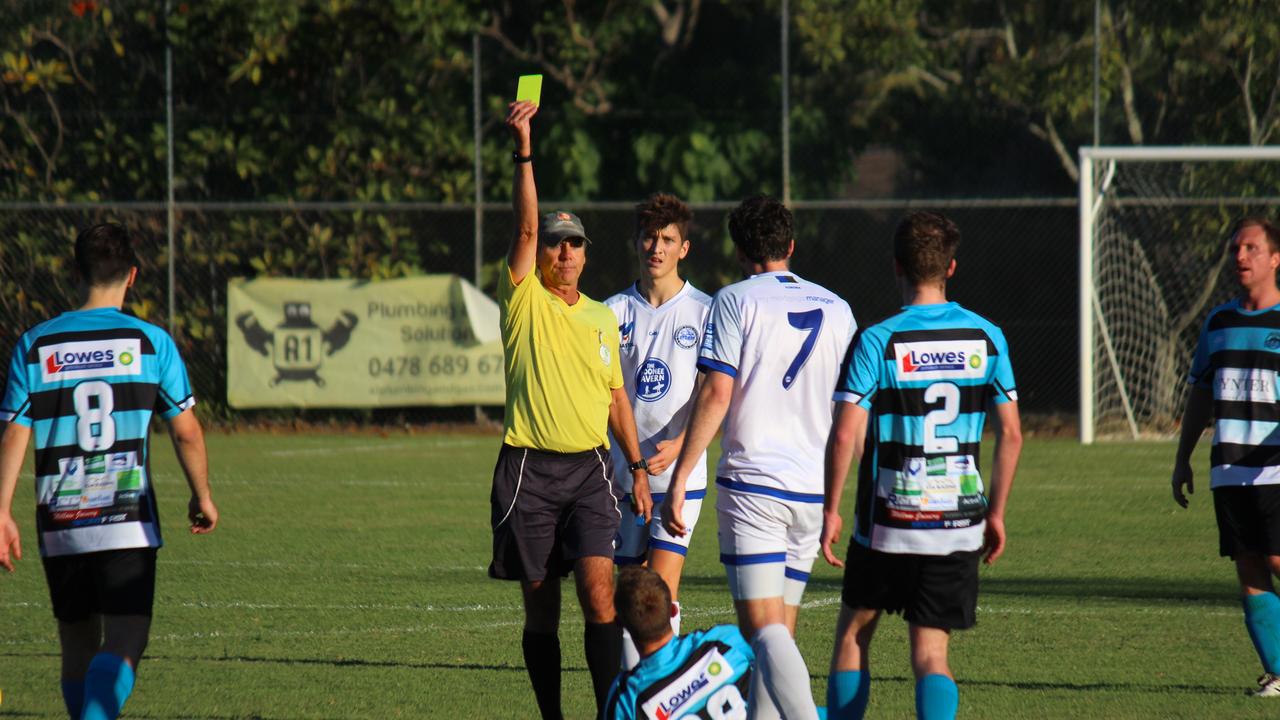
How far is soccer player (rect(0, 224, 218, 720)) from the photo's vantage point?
5246 millimetres

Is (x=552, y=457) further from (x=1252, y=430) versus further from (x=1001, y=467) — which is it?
(x=1252, y=430)

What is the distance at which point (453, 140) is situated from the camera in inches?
812

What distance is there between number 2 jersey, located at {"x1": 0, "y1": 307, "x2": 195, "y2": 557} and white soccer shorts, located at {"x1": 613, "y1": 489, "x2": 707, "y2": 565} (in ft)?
6.83

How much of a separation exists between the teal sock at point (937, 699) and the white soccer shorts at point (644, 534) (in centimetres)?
159

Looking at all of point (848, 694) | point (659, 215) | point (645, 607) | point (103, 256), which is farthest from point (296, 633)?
point (848, 694)

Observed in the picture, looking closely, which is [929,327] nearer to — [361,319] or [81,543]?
[81,543]

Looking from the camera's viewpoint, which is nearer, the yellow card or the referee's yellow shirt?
the yellow card

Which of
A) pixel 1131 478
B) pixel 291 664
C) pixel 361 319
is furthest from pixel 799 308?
pixel 361 319

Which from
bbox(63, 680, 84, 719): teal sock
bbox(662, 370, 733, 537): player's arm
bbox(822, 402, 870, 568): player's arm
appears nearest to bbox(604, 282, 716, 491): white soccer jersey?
bbox(662, 370, 733, 537): player's arm

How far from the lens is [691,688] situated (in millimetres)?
4879

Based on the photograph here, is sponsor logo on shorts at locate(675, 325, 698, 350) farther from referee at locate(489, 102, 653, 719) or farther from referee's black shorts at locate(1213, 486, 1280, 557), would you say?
referee's black shorts at locate(1213, 486, 1280, 557)

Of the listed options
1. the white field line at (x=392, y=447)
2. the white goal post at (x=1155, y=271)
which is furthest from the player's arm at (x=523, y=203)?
the white goal post at (x=1155, y=271)

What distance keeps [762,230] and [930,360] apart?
975mm

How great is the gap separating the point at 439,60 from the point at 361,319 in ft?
13.5
